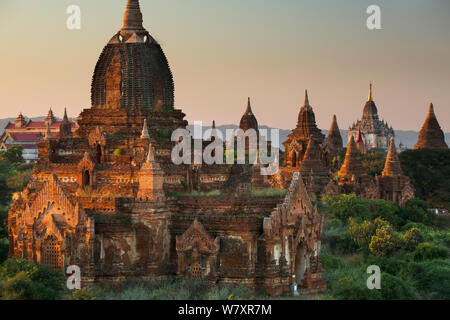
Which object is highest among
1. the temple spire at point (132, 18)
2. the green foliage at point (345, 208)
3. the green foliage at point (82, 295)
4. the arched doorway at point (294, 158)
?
the temple spire at point (132, 18)

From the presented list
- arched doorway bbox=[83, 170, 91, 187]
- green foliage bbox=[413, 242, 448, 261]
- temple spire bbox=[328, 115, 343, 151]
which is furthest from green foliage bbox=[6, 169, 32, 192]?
temple spire bbox=[328, 115, 343, 151]

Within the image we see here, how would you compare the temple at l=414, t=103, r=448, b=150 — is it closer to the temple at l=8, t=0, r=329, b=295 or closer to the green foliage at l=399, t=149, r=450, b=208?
the green foliage at l=399, t=149, r=450, b=208

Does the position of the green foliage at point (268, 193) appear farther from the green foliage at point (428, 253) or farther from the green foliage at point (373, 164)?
the green foliage at point (373, 164)

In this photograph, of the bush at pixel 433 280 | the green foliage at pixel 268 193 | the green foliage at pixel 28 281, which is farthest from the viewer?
the bush at pixel 433 280

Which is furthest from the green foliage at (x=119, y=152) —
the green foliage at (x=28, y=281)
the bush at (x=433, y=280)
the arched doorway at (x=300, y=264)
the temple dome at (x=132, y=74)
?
the bush at (x=433, y=280)

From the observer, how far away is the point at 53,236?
43.6 meters

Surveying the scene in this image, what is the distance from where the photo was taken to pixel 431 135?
128 metres

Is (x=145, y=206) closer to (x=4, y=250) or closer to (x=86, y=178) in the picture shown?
(x=86, y=178)

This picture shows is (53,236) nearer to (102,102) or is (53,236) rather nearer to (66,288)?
(66,288)

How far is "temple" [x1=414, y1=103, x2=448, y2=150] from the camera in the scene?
415 ft

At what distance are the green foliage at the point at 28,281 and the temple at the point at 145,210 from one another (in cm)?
155

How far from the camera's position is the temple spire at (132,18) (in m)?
51.8

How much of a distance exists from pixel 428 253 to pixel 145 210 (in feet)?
68.3
